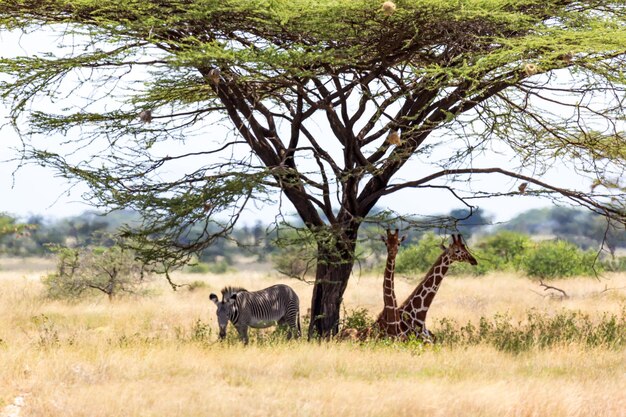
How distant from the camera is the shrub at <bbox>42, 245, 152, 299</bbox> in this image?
24.4 m

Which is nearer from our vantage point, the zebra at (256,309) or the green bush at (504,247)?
the zebra at (256,309)

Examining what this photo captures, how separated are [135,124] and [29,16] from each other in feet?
10.1

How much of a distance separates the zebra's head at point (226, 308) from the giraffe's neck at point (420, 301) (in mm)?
2677

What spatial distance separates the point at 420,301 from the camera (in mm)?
14492

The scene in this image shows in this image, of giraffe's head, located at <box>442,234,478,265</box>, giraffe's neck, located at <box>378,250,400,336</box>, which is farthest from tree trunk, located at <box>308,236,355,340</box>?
giraffe's head, located at <box>442,234,478,265</box>

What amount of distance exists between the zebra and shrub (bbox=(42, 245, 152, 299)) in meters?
9.83

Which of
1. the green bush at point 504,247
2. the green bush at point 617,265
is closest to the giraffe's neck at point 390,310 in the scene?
the green bush at point 504,247

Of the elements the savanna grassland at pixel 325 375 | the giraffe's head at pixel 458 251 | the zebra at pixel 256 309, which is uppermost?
the giraffe's head at pixel 458 251

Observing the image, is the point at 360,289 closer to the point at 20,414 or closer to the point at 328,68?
the point at 328,68

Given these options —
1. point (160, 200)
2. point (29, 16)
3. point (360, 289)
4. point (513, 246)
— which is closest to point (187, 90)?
point (29, 16)

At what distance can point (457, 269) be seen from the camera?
36.3 m

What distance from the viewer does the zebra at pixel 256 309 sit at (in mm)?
14141

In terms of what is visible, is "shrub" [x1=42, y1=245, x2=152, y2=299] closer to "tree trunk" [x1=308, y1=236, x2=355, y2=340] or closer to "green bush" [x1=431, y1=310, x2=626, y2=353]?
"tree trunk" [x1=308, y1=236, x2=355, y2=340]

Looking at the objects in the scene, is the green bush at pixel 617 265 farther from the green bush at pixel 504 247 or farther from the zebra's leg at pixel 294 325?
the zebra's leg at pixel 294 325
